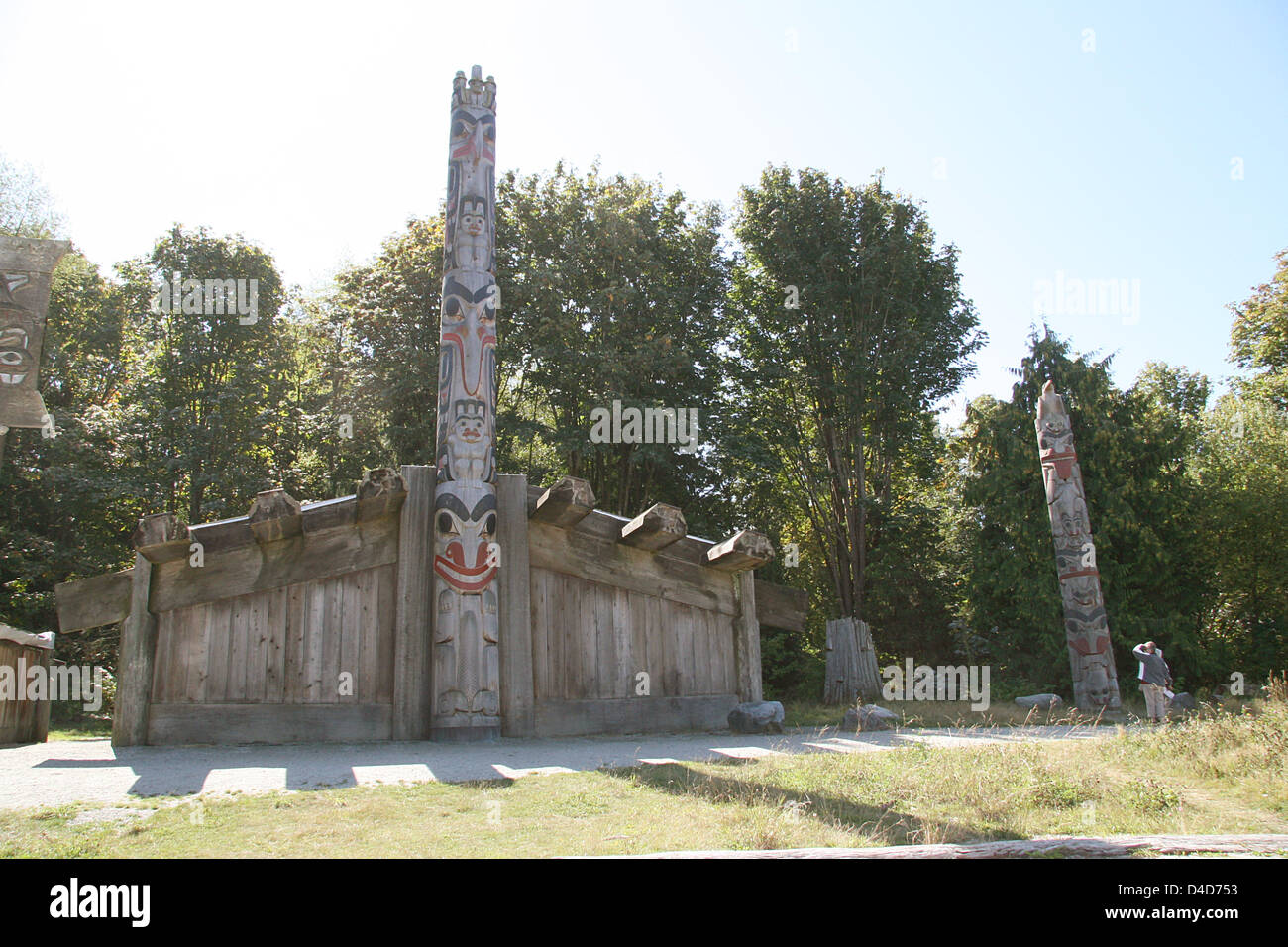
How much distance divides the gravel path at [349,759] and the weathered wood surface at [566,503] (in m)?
2.69

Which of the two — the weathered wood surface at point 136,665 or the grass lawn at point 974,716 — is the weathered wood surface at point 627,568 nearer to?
the grass lawn at point 974,716

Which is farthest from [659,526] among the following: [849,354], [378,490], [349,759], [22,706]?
[849,354]

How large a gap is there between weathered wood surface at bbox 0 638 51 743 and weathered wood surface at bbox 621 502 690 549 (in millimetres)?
6996

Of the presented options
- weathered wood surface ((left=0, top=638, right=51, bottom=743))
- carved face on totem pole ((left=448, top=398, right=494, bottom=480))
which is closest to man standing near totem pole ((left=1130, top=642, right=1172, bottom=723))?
carved face on totem pole ((left=448, top=398, right=494, bottom=480))

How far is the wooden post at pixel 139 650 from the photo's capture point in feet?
29.6

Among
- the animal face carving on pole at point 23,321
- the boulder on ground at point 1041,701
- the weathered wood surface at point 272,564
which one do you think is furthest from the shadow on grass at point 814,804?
the boulder on ground at point 1041,701

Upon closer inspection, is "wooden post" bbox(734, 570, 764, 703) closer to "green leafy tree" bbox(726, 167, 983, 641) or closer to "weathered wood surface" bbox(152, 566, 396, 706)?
"weathered wood surface" bbox(152, 566, 396, 706)

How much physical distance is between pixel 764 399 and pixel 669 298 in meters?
4.17

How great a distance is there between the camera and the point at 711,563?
12.1m

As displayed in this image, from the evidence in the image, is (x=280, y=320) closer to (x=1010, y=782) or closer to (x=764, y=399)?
(x=764, y=399)

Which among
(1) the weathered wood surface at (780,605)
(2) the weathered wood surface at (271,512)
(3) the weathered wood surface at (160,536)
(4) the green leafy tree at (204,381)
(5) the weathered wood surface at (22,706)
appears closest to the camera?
(3) the weathered wood surface at (160,536)
